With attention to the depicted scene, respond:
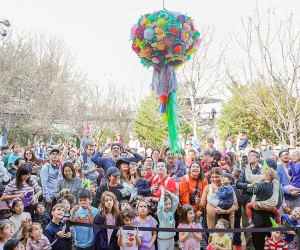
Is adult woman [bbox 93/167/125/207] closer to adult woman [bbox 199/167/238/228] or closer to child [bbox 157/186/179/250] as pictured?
child [bbox 157/186/179/250]

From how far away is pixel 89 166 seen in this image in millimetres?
5980

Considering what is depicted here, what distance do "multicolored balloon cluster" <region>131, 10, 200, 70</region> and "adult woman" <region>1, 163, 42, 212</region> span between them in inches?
81.6

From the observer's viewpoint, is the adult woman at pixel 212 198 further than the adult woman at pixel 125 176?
No

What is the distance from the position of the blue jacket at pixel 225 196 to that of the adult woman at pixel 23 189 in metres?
2.18

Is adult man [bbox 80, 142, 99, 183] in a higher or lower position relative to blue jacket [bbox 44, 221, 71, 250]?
higher

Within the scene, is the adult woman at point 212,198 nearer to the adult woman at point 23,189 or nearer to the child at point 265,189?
the child at point 265,189

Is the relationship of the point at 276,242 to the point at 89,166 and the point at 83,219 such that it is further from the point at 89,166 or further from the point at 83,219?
the point at 89,166

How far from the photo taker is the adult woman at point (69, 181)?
499cm

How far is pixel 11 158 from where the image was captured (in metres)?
6.93

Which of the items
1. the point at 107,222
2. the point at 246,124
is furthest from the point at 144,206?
the point at 246,124

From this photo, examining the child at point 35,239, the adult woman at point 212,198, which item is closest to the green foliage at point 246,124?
the adult woman at point 212,198

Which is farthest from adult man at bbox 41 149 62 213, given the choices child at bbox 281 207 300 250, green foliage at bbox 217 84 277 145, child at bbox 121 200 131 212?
green foliage at bbox 217 84 277 145

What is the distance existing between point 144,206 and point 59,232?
36.0 inches

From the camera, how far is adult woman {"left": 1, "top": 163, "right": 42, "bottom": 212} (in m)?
4.61
